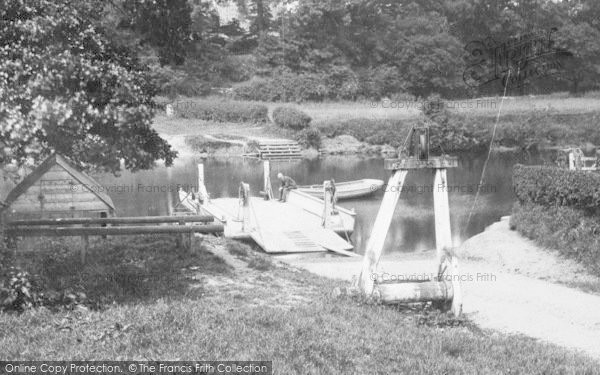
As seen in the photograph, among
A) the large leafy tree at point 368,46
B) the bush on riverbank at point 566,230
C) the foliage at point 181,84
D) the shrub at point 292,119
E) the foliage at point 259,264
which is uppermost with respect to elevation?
the large leafy tree at point 368,46

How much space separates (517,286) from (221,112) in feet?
175

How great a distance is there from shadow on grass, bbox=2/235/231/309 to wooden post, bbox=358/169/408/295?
8.66 ft

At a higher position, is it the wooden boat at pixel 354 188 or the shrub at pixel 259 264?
the shrub at pixel 259 264

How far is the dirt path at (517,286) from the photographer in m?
11.6

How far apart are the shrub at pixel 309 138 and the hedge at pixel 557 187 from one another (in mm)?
39166

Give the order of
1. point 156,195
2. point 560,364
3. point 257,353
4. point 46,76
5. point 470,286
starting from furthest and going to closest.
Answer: point 156,195
point 470,286
point 46,76
point 560,364
point 257,353

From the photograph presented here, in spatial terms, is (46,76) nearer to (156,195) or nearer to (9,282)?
(9,282)

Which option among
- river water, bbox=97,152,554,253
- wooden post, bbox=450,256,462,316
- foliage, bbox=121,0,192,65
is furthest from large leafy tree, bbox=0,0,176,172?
river water, bbox=97,152,554,253

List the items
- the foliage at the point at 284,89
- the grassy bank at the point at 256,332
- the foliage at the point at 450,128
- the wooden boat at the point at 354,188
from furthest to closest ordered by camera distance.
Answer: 1. the foliage at the point at 284,89
2. the foliage at the point at 450,128
3. the wooden boat at the point at 354,188
4. the grassy bank at the point at 256,332

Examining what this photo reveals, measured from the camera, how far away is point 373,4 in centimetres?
8319

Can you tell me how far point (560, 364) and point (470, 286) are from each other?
642 cm

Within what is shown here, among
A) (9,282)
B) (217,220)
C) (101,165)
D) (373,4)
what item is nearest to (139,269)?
(101,165)

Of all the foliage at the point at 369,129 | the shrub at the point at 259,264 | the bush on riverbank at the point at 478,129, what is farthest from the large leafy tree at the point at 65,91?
the foliage at the point at 369,129

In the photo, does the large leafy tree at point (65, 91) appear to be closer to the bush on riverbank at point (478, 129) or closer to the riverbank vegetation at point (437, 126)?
the riverbank vegetation at point (437, 126)
